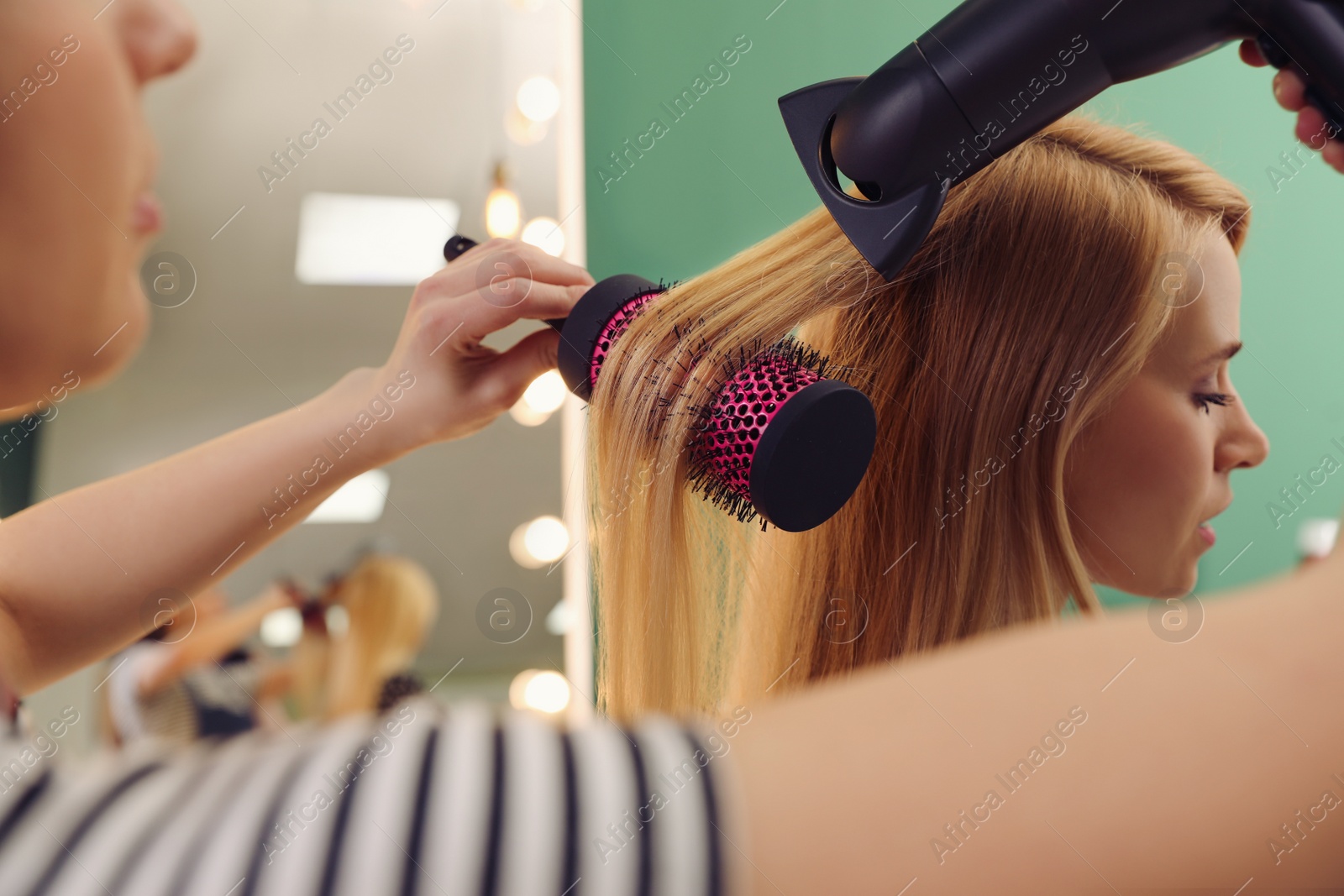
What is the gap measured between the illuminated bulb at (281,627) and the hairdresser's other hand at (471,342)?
1.30ft

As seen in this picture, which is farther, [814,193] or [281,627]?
[814,193]

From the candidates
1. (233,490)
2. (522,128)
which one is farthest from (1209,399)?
(522,128)

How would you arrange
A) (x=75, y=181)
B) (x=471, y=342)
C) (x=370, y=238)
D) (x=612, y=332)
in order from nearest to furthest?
(x=612, y=332)
(x=471, y=342)
(x=75, y=181)
(x=370, y=238)

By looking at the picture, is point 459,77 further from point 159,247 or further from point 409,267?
point 159,247

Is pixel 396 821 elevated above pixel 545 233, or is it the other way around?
pixel 545 233

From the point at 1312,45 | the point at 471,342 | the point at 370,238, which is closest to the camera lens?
the point at 1312,45

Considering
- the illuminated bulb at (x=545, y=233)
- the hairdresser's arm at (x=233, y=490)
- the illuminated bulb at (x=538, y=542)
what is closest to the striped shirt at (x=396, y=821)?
the hairdresser's arm at (x=233, y=490)

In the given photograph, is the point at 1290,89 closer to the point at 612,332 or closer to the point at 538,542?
the point at 612,332

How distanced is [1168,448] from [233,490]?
0.75 metres

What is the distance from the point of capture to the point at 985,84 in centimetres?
38

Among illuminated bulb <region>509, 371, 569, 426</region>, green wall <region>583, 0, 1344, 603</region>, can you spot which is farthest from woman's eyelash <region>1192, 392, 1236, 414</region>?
illuminated bulb <region>509, 371, 569, 426</region>

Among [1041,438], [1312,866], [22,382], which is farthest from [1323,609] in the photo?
[22,382]

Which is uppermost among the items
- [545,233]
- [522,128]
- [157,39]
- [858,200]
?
[157,39]

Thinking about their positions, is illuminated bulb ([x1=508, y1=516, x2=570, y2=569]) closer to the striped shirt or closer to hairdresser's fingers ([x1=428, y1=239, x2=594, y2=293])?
hairdresser's fingers ([x1=428, y1=239, x2=594, y2=293])
